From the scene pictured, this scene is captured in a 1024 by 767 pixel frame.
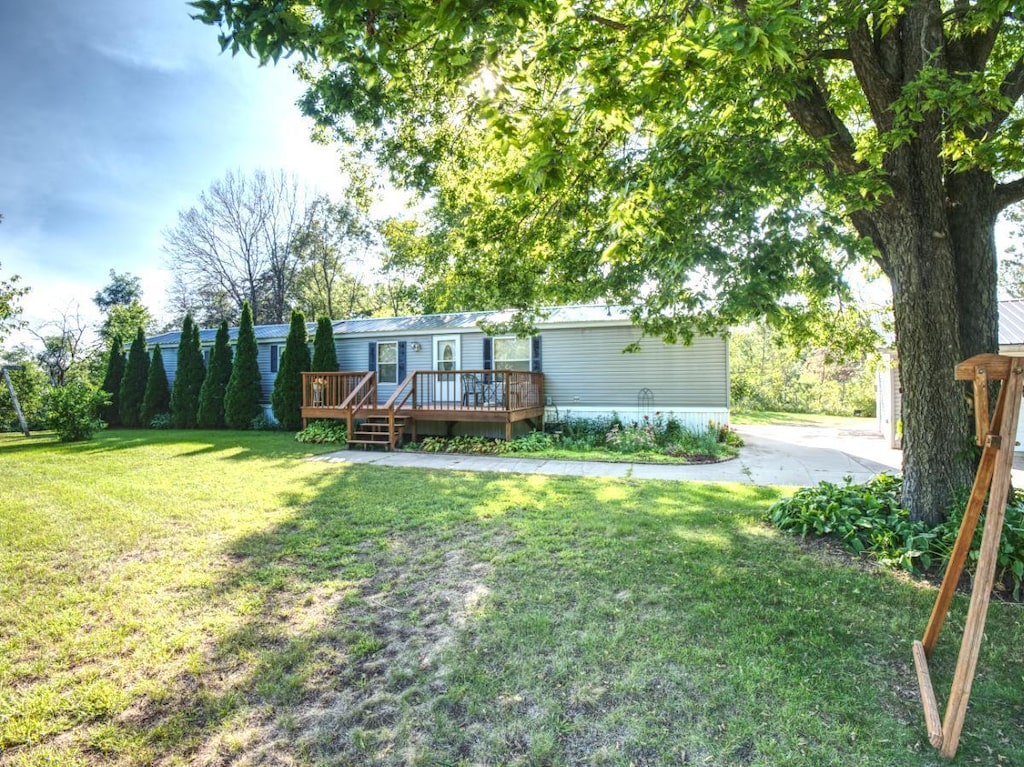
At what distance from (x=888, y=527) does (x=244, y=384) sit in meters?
16.2

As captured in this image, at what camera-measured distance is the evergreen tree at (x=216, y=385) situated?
15.3 metres

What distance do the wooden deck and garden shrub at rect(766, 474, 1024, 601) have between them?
642cm

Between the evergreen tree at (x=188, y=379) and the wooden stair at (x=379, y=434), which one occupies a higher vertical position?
the evergreen tree at (x=188, y=379)

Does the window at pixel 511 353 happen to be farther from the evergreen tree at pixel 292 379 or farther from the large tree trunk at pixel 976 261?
the large tree trunk at pixel 976 261

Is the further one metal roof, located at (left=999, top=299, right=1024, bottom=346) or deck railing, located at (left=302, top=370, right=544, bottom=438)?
deck railing, located at (left=302, top=370, right=544, bottom=438)

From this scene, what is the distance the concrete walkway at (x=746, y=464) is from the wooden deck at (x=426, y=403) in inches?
47.4

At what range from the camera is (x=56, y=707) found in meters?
2.14

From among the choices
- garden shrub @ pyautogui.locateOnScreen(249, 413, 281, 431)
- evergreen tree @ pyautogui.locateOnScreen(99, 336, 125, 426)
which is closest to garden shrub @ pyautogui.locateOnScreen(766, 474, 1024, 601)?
garden shrub @ pyautogui.locateOnScreen(249, 413, 281, 431)

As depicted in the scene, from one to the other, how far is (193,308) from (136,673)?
30.0 metres

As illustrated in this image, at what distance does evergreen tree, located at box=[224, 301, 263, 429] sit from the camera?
14898mm

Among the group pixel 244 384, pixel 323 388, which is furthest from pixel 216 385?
pixel 323 388

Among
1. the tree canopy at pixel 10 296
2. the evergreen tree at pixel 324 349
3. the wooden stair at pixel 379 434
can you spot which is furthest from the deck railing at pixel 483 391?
the tree canopy at pixel 10 296

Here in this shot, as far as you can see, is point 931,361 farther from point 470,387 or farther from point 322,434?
point 322,434

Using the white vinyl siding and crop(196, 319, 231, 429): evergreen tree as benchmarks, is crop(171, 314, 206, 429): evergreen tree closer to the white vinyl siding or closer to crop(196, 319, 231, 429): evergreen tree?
crop(196, 319, 231, 429): evergreen tree
